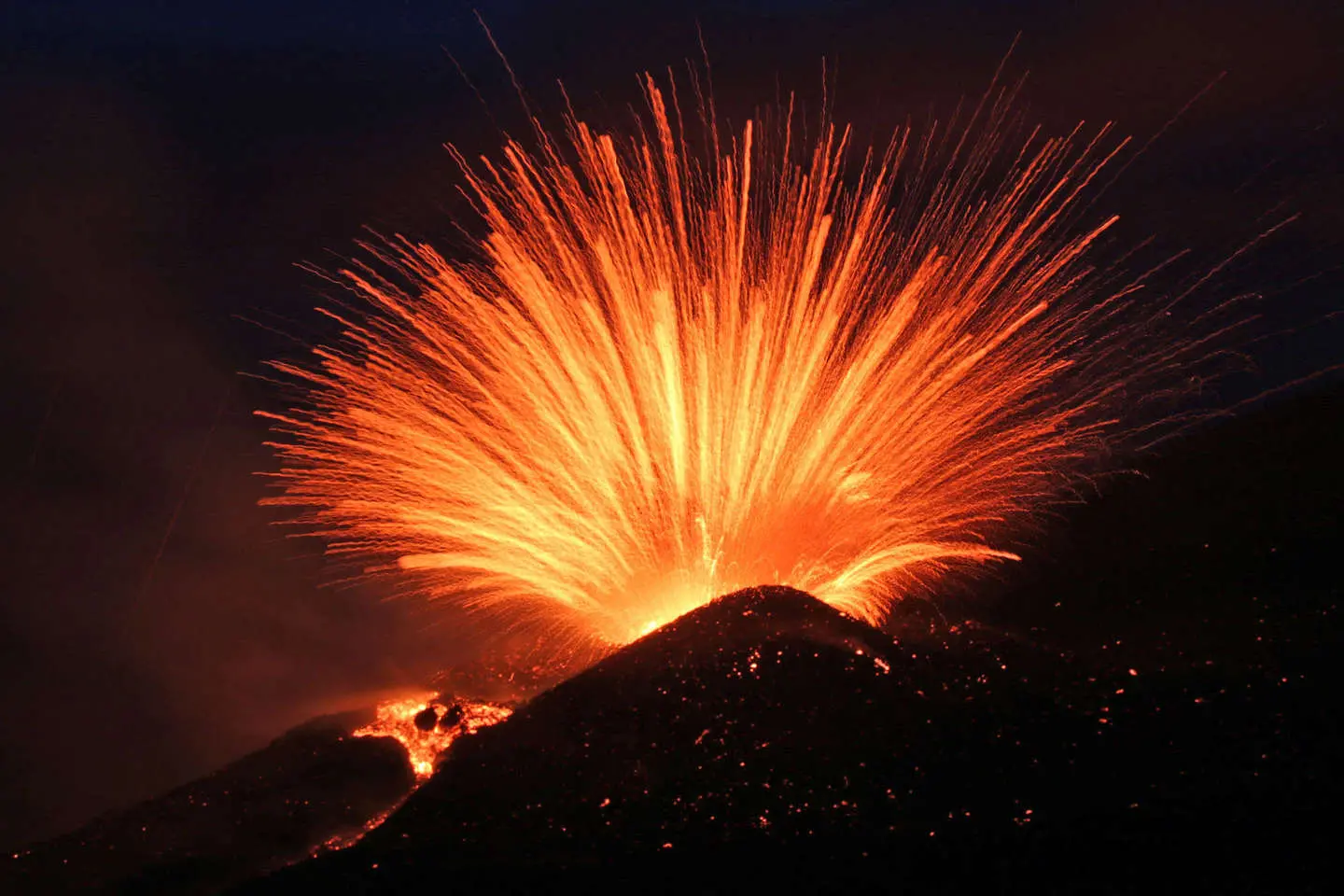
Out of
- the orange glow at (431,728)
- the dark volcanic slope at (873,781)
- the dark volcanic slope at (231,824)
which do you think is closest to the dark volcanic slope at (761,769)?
the dark volcanic slope at (873,781)

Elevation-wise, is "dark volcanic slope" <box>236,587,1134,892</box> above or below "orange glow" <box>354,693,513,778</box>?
below

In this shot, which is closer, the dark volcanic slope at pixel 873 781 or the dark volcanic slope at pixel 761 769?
the dark volcanic slope at pixel 873 781

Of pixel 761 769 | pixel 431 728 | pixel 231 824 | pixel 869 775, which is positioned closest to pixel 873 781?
pixel 869 775

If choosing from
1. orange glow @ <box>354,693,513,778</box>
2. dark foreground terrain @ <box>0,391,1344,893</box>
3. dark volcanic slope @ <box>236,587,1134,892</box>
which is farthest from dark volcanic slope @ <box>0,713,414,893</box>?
dark volcanic slope @ <box>236,587,1134,892</box>

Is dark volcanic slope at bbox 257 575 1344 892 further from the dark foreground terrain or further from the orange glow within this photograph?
the orange glow

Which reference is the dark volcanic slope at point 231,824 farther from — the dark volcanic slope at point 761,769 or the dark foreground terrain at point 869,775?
the dark volcanic slope at point 761,769

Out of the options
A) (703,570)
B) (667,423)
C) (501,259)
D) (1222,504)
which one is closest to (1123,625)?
(1222,504)
